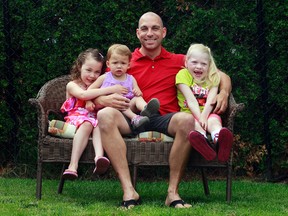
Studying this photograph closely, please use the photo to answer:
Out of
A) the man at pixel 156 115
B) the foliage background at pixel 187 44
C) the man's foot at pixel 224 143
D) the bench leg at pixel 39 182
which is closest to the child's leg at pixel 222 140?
the man's foot at pixel 224 143

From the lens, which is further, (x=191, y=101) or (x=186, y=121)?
(x=191, y=101)

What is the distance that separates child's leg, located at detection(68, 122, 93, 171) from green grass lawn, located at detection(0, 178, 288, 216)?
286mm

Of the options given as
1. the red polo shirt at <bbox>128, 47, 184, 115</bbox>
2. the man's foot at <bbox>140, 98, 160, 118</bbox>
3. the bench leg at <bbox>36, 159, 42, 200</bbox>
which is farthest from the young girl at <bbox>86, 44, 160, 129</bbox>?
the bench leg at <bbox>36, 159, 42, 200</bbox>

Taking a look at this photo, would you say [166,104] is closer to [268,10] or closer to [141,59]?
[141,59]

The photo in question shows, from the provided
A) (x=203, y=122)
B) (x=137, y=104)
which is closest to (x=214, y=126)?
(x=203, y=122)

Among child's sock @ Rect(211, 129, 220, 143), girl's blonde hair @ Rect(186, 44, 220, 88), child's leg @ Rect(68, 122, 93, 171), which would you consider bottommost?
child's leg @ Rect(68, 122, 93, 171)

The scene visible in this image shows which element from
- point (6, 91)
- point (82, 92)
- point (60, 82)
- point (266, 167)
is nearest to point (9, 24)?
point (6, 91)

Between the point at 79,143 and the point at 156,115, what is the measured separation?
61 centimetres

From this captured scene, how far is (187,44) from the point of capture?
6.67 m

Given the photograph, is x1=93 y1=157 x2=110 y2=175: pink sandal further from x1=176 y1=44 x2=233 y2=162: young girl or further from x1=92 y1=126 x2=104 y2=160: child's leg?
x1=176 y1=44 x2=233 y2=162: young girl

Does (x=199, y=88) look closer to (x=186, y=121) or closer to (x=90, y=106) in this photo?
(x=186, y=121)

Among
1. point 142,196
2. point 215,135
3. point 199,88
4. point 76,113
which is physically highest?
point 199,88

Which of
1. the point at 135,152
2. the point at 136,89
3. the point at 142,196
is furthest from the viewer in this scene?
the point at 142,196

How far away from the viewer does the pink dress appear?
17.7ft
